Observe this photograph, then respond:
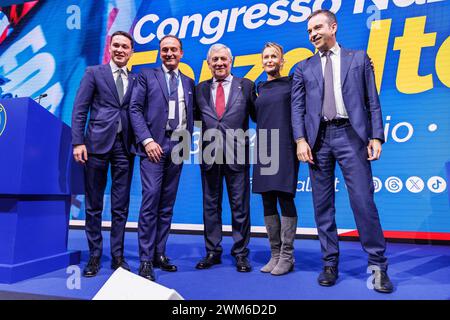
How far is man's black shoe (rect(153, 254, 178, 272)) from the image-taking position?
233 cm

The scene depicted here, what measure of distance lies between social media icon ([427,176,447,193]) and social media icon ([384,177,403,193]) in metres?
0.25

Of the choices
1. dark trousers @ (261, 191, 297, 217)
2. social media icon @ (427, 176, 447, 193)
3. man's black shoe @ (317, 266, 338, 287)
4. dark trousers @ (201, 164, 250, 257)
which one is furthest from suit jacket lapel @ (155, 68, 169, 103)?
social media icon @ (427, 176, 447, 193)

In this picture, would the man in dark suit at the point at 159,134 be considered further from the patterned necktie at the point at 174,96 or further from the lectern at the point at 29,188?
the lectern at the point at 29,188

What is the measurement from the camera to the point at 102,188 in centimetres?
237

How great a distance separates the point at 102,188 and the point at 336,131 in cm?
160

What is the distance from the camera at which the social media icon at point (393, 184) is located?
3.43 meters

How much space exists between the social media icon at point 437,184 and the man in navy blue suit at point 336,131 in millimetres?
1759

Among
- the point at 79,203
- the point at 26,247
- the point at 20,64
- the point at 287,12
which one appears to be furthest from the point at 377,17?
the point at 20,64

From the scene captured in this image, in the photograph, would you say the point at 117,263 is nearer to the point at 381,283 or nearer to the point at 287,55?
the point at 381,283

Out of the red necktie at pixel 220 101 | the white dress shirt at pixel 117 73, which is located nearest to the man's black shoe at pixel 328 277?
the red necktie at pixel 220 101

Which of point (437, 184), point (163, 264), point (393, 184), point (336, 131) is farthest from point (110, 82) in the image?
point (437, 184)

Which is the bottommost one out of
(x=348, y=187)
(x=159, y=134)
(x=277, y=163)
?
(x=348, y=187)
